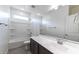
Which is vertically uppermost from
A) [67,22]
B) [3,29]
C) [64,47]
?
[67,22]

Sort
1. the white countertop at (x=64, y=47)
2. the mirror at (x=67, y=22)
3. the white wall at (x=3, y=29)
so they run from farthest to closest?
the white wall at (x=3, y=29), the mirror at (x=67, y=22), the white countertop at (x=64, y=47)

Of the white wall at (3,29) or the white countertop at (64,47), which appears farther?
the white wall at (3,29)

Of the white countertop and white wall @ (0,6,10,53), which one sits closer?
the white countertop

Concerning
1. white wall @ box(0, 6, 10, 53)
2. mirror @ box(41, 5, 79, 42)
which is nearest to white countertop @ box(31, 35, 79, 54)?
mirror @ box(41, 5, 79, 42)

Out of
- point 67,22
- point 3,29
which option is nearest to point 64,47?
point 67,22

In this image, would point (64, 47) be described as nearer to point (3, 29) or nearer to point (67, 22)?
point (67, 22)

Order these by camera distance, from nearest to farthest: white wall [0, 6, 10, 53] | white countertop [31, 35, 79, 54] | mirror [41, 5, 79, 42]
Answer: white countertop [31, 35, 79, 54] < mirror [41, 5, 79, 42] < white wall [0, 6, 10, 53]

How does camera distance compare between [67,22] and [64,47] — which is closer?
[64,47]

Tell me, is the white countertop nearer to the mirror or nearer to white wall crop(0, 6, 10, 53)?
the mirror

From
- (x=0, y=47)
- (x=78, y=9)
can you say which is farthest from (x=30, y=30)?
(x=78, y=9)

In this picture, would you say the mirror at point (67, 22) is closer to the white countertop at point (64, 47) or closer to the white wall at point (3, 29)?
the white countertop at point (64, 47)

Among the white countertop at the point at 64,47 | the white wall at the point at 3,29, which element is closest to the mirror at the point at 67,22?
the white countertop at the point at 64,47
